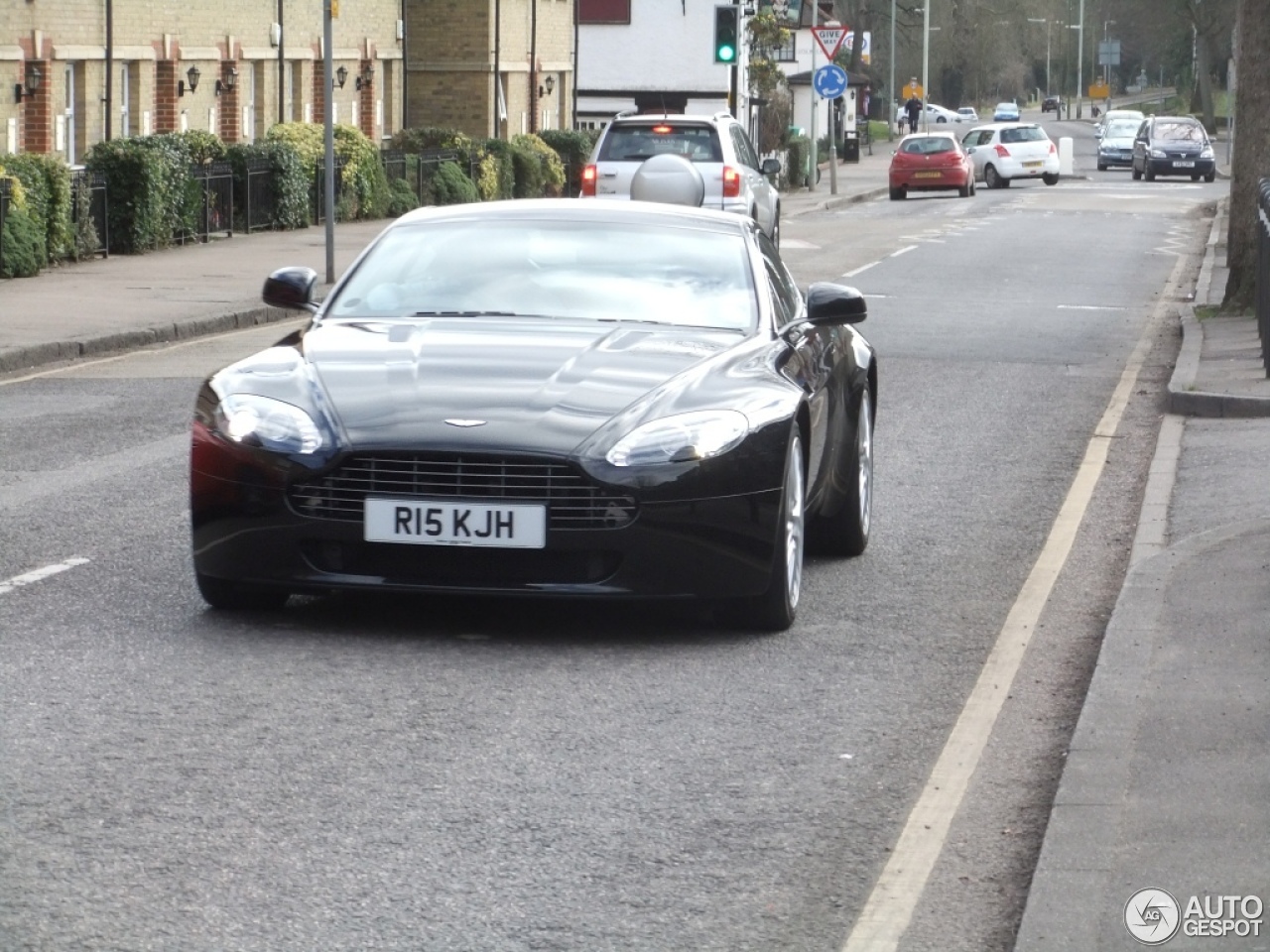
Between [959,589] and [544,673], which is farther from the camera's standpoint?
[959,589]

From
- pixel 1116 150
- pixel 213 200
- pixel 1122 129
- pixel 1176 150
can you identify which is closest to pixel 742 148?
pixel 213 200

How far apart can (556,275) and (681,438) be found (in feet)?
4.75

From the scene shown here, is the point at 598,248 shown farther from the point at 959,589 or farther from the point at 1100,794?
the point at 1100,794

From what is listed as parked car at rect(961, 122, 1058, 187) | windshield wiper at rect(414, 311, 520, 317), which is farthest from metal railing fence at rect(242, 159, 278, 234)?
parked car at rect(961, 122, 1058, 187)

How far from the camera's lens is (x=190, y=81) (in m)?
36.3

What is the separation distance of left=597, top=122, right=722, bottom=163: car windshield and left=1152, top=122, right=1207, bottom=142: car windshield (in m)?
39.6

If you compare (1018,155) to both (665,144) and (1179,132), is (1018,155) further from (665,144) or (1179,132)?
(665,144)

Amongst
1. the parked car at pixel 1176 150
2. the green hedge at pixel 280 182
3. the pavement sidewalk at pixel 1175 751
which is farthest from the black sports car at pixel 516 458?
the parked car at pixel 1176 150

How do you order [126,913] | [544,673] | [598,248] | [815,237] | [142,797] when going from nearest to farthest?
[126,913], [142,797], [544,673], [598,248], [815,237]

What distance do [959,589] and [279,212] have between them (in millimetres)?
25812

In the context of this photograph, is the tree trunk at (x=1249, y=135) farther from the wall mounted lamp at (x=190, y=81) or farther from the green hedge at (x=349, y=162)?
the wall mounted lamp at (x=190, y=81)

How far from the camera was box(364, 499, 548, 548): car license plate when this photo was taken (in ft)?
23.0

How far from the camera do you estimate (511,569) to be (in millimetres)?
7121

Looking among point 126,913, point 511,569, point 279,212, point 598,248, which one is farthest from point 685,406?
point 279,212
